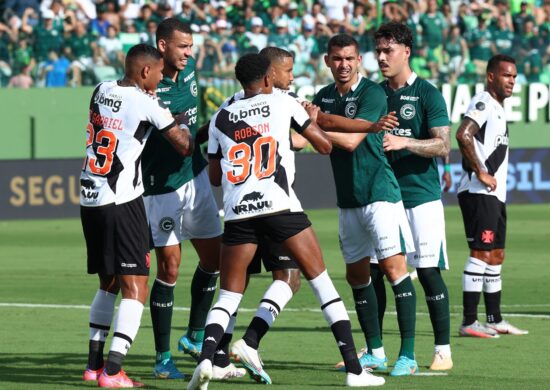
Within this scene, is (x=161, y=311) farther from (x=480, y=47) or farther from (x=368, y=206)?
(x=480, y=47)

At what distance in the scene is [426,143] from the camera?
10.4 meters

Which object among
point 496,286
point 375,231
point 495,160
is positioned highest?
point 495,160

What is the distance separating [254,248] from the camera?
9.24 m

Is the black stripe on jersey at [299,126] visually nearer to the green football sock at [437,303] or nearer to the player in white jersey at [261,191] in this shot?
the player in white jersey at [261,191]

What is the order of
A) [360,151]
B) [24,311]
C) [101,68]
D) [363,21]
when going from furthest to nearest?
[363,21] → [101,68] → [24,311] → [360,151]

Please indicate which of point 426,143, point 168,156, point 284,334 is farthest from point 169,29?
point 284,334

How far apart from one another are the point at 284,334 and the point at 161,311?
2.18 m

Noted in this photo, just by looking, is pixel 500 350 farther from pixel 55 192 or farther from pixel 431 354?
pixel 55 192

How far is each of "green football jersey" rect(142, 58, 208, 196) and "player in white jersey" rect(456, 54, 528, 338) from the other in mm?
2920

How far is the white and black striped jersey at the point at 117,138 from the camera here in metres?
9.38

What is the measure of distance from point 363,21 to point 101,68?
6517 millimetres

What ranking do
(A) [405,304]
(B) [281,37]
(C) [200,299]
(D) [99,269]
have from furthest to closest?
(B) [281,37] < (C) [200,299] < (A) [405,304] < (D) [99,269]

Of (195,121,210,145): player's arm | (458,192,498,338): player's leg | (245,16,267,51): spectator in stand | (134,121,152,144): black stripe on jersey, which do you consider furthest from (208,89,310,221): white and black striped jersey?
(245,16,267,51): spectator in stand

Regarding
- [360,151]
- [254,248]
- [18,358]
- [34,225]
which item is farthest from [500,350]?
[34,225]
